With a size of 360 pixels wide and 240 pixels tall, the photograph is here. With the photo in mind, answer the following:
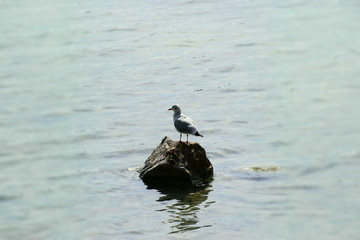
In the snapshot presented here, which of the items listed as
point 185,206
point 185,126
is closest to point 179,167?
point 185,206

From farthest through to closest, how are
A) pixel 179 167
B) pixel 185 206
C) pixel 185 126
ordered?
pixel 185 126 < pixel 179 167 < pixel 185 206

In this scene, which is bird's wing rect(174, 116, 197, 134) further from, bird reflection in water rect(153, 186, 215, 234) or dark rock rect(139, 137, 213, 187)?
bird reflection in water rect(153, 186, 215, 234)

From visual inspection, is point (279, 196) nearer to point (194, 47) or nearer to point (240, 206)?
point (240, 206)

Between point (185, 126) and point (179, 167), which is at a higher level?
point (185, 126)

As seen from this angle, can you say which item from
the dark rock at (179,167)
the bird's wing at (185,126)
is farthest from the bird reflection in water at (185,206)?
the bird's wing at (185,126)

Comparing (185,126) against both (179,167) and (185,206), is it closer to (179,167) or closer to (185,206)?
(179,167)

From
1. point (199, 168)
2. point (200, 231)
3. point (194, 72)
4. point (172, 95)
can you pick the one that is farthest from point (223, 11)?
point (200, 231)

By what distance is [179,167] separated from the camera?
597 inches

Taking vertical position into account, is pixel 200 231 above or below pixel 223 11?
below

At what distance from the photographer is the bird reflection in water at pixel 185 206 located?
13.7 metres

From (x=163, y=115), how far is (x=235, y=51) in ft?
20.3

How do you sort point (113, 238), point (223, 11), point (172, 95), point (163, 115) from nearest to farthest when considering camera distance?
point (113, 238)
point (163, 115)
point (172, 95)
point (223, 11)

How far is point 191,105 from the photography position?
2075 centimetres

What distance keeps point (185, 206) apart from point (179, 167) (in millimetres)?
919
